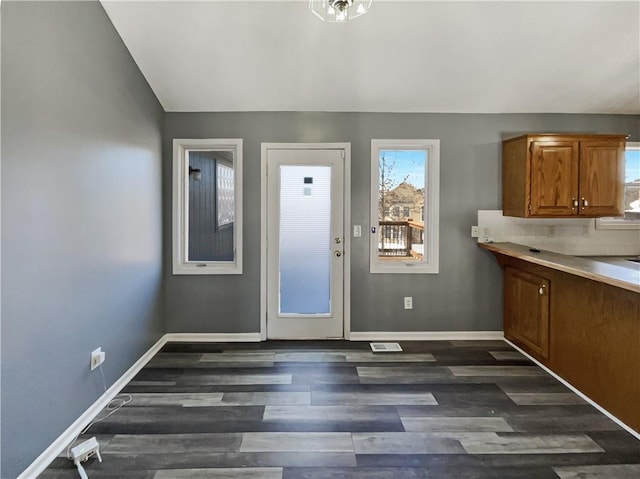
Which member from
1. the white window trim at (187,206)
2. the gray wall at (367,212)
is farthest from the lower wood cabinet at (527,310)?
the white window trim at (187,206)

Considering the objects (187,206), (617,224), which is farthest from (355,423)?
(617,224)

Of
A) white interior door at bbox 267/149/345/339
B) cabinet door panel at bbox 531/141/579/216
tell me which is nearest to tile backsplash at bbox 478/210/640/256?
cabinet door panel at bbox 531/141/579/216

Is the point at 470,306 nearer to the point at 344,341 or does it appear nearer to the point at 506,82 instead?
the point at 344,341

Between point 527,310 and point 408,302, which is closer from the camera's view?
point 527,310

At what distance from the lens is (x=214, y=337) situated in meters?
3.95

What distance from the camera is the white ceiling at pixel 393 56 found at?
9.15 ft

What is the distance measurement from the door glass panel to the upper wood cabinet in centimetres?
185

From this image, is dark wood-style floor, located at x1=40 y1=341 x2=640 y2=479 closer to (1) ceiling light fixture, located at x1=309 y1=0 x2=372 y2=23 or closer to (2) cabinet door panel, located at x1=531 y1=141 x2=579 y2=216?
(2) cabinet door panel, located at x1=531 y1=141 x2=579 y2=216

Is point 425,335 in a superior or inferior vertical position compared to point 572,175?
inferior

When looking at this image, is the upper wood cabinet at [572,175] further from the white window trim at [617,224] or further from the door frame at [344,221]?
the door frame at [344,221]

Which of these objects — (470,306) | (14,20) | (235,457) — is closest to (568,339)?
(470,306)

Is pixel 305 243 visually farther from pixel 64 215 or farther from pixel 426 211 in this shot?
pixel 64 215

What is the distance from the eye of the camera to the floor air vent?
12.0ft

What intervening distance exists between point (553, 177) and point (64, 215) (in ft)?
12.3
